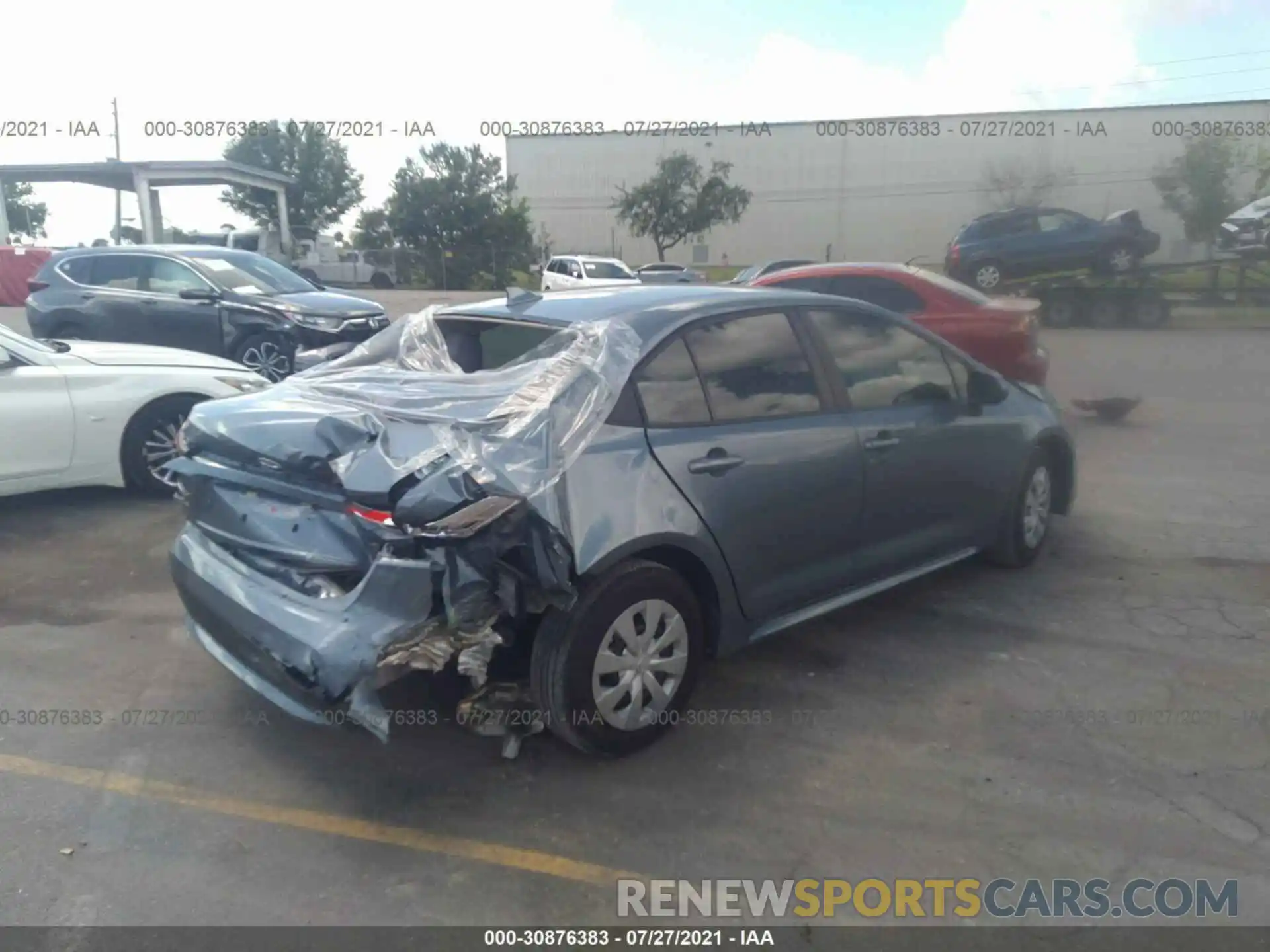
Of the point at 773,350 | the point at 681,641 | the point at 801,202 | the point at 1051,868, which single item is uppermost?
the point at 801,202

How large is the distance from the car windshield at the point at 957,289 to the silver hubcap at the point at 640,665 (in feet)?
22.0

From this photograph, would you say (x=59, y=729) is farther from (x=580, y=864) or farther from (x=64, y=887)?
(x=580, y=864)

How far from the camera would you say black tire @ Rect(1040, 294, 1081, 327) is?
61.7ft

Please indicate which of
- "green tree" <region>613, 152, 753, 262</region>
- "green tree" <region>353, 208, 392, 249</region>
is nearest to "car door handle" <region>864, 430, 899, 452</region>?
"green tree" <region>613, 152, 753, 262</region>

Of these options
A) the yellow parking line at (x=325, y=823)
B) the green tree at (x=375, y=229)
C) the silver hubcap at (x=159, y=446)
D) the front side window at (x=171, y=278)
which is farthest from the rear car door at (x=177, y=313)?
the green tree at (x=375, y=229)

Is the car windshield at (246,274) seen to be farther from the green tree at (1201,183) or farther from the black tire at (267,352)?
the green tree at (1201,183)

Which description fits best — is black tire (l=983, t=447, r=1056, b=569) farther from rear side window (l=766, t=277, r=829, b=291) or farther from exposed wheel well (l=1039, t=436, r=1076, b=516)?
rear side window (l=766, t=277, r=829, b=291)

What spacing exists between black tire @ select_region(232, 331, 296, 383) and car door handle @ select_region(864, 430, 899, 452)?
7.67 meters

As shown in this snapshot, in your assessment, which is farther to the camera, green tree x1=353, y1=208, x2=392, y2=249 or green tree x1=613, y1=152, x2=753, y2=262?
green tree x1=353, y1=208, x2=392, y2=249

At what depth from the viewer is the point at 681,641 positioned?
371cm

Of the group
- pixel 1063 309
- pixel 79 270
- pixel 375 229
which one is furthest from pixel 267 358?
pixel 375 229

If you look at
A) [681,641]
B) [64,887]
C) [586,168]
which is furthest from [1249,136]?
[64,887]

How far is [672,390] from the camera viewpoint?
12.4 feet

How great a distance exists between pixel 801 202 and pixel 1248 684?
111ft
